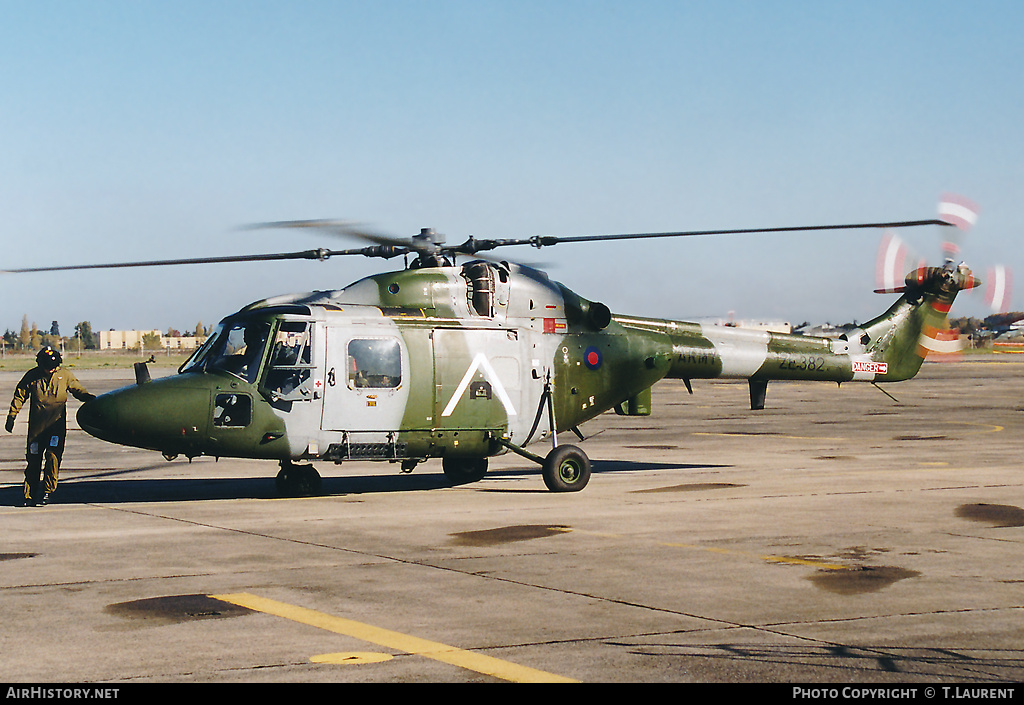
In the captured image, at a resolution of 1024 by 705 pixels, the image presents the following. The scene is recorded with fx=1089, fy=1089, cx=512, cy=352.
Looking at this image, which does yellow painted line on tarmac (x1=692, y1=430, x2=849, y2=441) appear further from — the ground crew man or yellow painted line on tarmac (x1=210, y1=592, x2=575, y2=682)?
yellow painted line on tarmac (x1=210, y1=592, x2=575, y2=682)

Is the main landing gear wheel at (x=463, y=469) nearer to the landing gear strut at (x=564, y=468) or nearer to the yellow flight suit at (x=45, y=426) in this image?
the landing gear strut at (x=564, y=468)

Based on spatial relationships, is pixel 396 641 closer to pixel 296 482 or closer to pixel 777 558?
pixel 777 558

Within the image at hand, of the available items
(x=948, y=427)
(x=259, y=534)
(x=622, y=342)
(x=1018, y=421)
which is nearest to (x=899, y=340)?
(x=622, y=342)

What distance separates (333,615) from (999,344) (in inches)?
6565

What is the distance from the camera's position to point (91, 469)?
21.1 metres

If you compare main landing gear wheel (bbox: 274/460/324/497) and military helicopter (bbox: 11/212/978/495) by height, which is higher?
military helicopter (bbox: 11/212/978/495)

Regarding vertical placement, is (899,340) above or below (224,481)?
above

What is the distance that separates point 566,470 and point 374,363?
352cm

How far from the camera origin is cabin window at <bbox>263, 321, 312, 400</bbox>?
15.5 m

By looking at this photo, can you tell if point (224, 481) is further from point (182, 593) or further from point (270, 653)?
point (270, 653)

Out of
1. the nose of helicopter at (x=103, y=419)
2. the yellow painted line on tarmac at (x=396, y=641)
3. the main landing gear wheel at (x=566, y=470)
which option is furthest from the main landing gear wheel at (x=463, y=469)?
the yellow painted line on tarmac at (x=396, y=641)

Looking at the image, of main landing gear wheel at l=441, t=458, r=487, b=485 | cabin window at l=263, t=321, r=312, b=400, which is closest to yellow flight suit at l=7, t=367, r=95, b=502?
cabin window at l=263, t=321, r=312, b=400

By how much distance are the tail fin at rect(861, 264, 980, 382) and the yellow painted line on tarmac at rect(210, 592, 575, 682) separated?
16.5 meters
